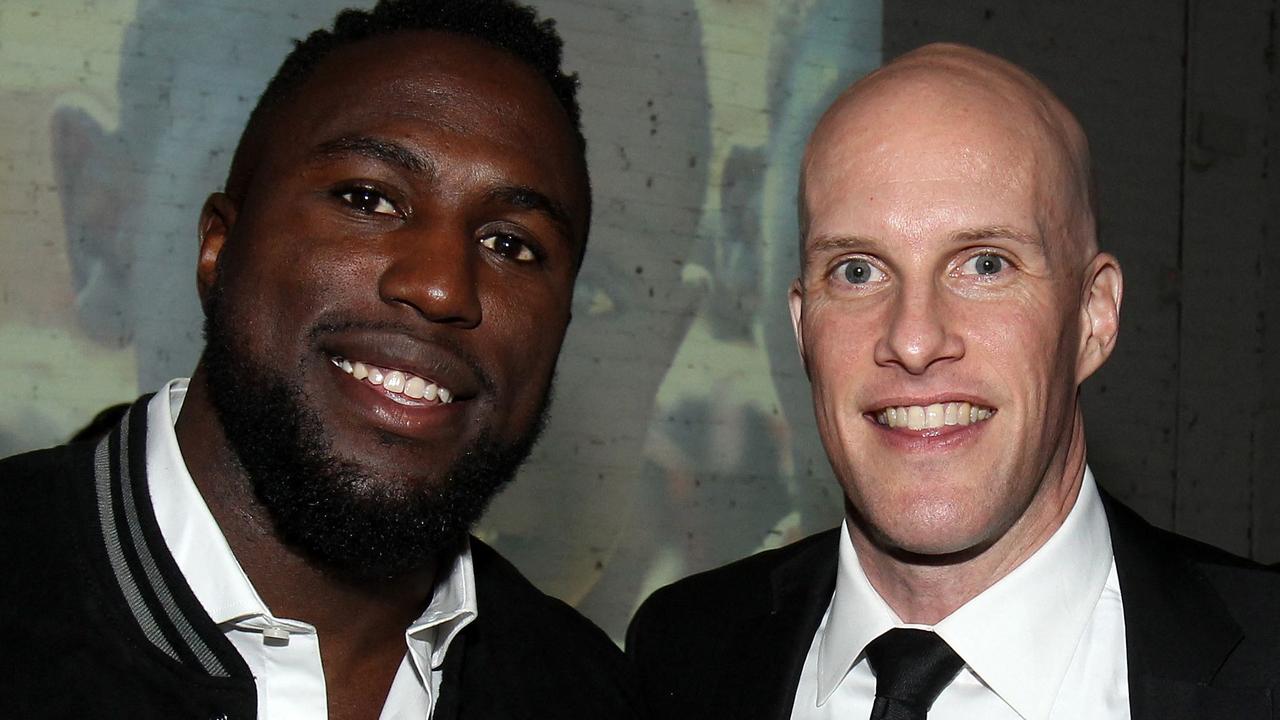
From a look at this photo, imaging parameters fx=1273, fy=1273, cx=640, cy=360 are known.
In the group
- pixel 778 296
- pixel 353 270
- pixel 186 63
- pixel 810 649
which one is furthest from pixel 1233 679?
pixel 186 63

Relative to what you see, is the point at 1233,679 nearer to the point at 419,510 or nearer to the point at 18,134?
the point at 419,510

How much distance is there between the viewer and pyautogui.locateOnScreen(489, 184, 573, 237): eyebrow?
6.49 feet

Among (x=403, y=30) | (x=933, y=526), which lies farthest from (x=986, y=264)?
(x=403, y=30)

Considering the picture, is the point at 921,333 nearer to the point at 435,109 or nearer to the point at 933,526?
the point at 933,526

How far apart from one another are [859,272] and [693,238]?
3.31m

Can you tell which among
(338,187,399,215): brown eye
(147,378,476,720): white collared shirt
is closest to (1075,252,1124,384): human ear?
(338,187,399,215): brown eye

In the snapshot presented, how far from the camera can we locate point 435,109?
6.53 feet

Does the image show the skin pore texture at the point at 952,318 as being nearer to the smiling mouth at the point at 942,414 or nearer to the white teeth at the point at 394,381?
the smiling mouth at the point at 942,414

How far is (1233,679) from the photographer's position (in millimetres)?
1777

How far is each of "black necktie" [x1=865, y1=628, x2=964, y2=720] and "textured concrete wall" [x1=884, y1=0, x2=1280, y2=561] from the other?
166 inches

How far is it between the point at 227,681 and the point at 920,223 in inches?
45.8

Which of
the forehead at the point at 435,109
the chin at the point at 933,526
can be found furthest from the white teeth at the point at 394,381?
the chin at the point at 933,526

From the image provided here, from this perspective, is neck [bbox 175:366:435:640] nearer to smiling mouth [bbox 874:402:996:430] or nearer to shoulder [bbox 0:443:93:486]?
shoulder [bbox 0:443:93:486]

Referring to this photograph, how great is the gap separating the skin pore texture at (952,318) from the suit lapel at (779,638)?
0.19m
